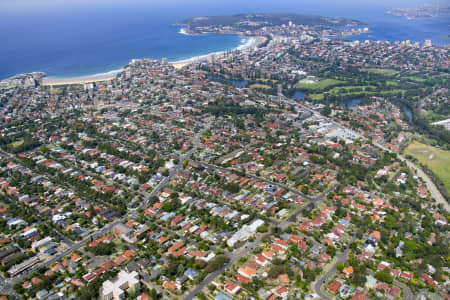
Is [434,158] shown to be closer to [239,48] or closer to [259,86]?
[259,86]

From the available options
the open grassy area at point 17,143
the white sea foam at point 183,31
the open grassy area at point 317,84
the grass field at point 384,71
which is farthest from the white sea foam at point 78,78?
the white sea foam at point 183,31

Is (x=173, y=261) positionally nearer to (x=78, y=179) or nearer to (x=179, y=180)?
(x=179, y=180)

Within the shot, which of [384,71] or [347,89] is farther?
[384,71]

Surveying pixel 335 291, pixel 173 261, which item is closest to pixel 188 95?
pixel 173 261

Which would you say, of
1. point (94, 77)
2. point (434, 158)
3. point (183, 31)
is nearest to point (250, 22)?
point (183, 31)

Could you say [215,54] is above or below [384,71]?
above

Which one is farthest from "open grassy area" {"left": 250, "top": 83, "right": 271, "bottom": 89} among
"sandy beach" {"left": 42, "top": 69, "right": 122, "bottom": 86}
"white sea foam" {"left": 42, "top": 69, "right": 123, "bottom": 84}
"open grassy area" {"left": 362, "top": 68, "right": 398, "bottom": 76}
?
"white sea foam" {"left": 42, "top": 69, "right": 123, "bottom": 84}

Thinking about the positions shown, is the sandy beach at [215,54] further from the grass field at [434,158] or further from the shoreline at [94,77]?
the grass field at [434,158]
